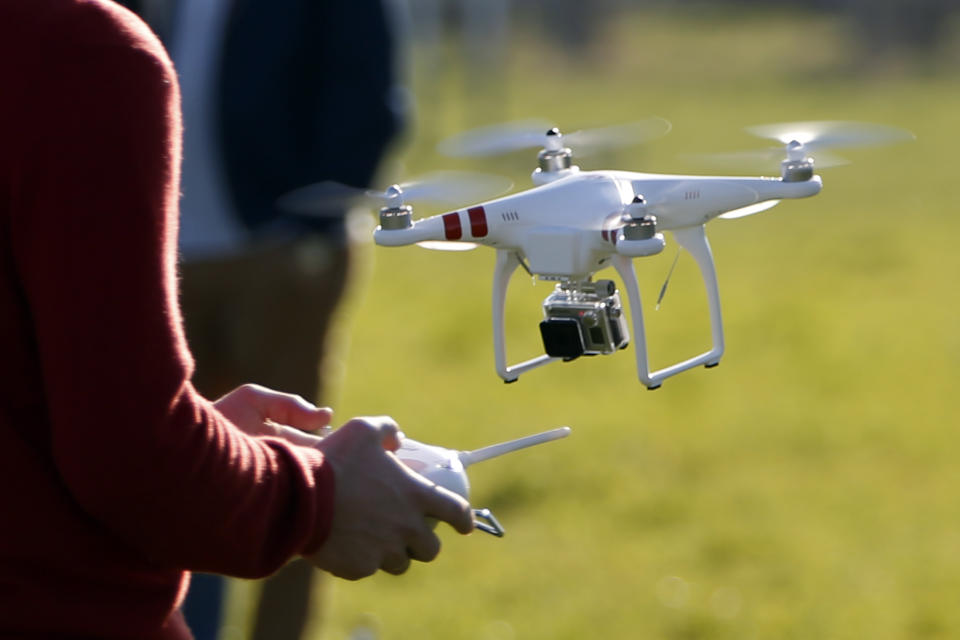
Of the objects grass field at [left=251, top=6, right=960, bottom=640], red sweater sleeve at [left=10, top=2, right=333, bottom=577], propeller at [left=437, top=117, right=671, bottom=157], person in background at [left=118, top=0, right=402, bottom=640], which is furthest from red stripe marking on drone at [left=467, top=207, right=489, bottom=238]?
person in background at [left=118, top=0, right=402, bottom=640]

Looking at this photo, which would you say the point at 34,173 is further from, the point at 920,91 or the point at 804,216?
the point at 920,91

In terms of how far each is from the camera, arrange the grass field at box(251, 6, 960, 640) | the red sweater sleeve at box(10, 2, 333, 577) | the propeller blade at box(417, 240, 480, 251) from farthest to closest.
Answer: the grass field at box(251, 6, 960, 640)
the propeller blade at box(417, 240, 480, 251)
the red sweater sleeve at box(10, 2, 333, 577)

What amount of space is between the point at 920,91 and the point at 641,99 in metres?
3.33

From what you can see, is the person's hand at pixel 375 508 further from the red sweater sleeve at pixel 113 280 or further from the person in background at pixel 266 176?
the person in background at pixel 266 176

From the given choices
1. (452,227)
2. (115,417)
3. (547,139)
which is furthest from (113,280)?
(547,139)

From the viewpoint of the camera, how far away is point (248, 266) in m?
3.74

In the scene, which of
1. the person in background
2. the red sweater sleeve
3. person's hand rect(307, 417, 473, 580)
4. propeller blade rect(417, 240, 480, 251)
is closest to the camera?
the red sweater sleeve

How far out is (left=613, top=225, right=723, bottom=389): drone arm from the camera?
5.44 ft

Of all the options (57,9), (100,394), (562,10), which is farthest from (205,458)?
(562,10)

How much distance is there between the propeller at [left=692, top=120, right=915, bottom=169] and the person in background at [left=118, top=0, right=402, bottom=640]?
6.83ft

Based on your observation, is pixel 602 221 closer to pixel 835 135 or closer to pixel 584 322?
pixel 584 322

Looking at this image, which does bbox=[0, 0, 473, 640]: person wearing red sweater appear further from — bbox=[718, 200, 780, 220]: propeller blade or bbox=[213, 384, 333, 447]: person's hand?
bbox=[718, 200, 780, 220]: propeller blade

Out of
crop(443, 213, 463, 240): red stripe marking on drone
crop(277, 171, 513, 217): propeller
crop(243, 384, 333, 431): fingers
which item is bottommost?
crop(243, 384, 333, 431): fingers

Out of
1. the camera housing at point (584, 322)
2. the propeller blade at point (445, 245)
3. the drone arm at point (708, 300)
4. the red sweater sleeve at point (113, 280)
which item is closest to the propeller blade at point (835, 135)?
the drone arm at point (708, 300)
